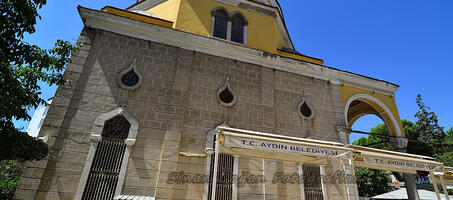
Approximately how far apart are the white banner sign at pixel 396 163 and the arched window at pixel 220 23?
7.42 metres

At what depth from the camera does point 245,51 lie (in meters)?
9.98

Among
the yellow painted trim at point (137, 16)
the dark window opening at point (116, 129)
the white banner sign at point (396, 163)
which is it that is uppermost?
the yellow painted trim at point (137, 16)

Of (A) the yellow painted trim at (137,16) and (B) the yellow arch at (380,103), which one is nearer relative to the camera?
(A) the yellow painted trim at (137,16)

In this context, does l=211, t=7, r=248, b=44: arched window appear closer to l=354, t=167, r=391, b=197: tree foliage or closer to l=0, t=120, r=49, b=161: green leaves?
l=0, t=120, r=49, b=161: green leaves

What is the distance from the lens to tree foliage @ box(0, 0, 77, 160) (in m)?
4.85

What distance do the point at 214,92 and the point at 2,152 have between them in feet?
20.0

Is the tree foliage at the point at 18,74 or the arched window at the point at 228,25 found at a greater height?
the arched window at the point at 228,25

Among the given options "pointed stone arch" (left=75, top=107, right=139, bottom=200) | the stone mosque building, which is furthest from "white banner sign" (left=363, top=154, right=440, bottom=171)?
"pointed stone arch" (left=75, top=107, right=139, bottom=200)

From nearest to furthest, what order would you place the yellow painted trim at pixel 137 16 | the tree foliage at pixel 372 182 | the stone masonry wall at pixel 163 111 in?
1. the stone masonry wall at pixel 163 111
2. the yellow painted trim at pixel 137 16
3. the tree foliage at pixel 372 182

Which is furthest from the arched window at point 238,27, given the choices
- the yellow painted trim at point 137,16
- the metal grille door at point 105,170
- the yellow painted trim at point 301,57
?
the metal grille door at point 105,170

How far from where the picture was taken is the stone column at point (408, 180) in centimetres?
1037

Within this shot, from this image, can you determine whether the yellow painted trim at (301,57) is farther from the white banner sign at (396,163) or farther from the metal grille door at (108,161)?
the metal grille door at (108,161)

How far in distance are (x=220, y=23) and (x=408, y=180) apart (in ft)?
36.9

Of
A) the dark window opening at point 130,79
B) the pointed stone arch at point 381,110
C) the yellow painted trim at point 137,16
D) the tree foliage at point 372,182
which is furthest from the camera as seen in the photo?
the tree foliage at point 372,182
